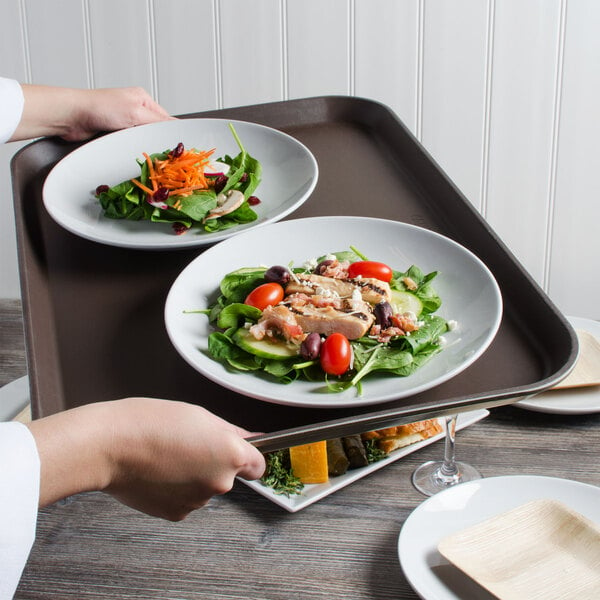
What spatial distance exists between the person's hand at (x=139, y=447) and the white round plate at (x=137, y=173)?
40 cm

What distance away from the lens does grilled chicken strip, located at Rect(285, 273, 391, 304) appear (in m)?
0.95

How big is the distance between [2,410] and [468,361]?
1.14 m

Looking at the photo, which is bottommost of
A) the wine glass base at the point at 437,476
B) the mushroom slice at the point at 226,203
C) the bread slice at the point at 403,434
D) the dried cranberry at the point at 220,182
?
the wine glass base at the point at 437,476

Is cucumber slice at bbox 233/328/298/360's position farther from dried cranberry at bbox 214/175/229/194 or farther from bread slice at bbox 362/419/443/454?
bread slice at bbox 362/419/443/454

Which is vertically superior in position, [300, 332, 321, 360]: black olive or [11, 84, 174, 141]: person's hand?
[11, 84, 174, 141]: person's hand

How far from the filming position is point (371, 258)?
3.62 feet

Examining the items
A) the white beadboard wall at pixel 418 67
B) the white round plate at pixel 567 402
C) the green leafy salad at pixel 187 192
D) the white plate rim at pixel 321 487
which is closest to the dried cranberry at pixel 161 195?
the green leafy salad at pixel 187 192

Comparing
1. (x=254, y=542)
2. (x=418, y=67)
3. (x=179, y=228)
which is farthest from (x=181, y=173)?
(x=418, y=67)

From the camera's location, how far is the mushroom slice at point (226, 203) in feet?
4.01

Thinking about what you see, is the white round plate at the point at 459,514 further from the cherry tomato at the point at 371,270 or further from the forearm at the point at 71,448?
the forearm at the point at 71,448

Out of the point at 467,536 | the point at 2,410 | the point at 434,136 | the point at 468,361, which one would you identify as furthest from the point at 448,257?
the point at 434,136

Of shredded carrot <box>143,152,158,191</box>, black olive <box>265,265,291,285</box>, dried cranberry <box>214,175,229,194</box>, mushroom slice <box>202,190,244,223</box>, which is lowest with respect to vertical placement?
black olive <box>265,265,291,285</box>

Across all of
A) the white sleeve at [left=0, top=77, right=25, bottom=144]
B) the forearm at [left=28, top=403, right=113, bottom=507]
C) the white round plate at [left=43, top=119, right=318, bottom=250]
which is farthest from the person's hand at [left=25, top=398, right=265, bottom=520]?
the white sleeve at [left=0, top=77, right=25, bottom=144]

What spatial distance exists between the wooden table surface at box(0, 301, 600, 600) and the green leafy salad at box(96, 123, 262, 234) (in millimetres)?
473
